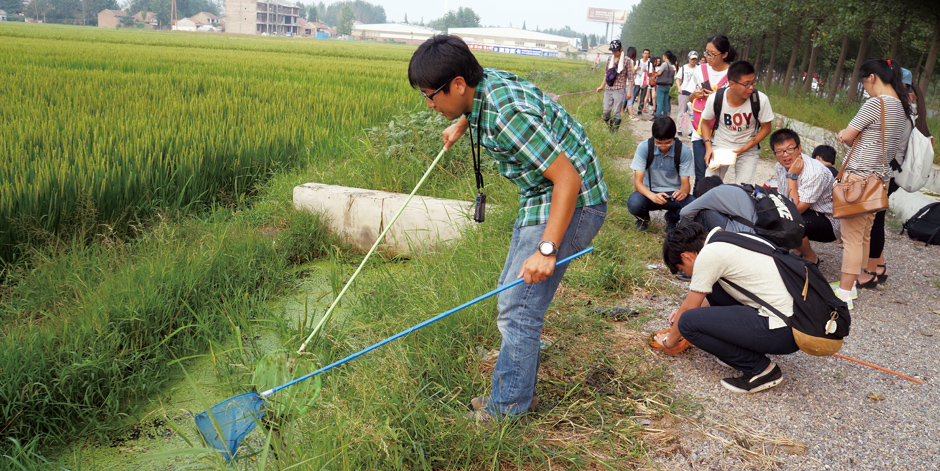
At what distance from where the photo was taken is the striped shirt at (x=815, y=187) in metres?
3.92

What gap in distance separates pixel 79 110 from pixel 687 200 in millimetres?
5930

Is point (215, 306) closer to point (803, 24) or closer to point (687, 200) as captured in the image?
point (687, 200)

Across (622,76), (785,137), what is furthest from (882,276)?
→ (622,76)

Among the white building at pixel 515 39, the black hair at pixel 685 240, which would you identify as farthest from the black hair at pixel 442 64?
the white building at pixel 515 39

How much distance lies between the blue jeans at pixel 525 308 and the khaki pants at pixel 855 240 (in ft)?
7.89

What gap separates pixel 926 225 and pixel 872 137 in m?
2.08

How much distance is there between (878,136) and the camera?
3557 millimetres

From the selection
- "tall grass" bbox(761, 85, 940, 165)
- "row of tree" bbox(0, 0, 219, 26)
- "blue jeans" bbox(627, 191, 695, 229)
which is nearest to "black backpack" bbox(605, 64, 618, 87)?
"tall grass" bbox(761, 85, 940, 165)

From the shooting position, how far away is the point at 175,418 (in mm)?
2539

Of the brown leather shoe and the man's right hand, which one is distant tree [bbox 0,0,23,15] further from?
the brown leather shoe

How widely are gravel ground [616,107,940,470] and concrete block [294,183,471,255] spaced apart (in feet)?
4.89

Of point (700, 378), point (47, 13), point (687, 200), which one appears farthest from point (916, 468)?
point (47, 13)

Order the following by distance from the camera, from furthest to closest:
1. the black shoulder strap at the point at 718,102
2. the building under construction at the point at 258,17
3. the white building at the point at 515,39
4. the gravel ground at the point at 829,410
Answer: the white building at the point at 515,39 → the building under construction at the point at 258,17 → the black shoulder strap at the point at 718,102 → the gravel ground at the point at 829,410

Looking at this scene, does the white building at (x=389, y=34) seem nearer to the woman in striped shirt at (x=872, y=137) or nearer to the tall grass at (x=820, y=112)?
the tall grass at (x=820, y=112)
